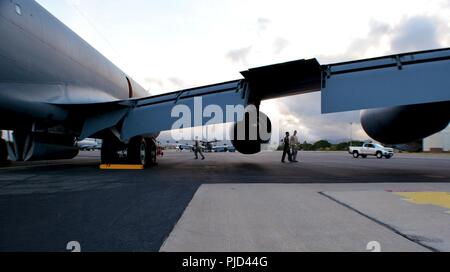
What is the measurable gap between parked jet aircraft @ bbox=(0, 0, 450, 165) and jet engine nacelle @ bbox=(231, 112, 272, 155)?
53.0 inches

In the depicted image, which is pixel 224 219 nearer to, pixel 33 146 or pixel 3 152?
pixel 33 146

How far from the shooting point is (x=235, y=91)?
26.8 feet

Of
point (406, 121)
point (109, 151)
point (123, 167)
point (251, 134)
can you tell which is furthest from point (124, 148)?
point (406, 121)

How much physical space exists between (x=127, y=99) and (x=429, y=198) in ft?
25.0

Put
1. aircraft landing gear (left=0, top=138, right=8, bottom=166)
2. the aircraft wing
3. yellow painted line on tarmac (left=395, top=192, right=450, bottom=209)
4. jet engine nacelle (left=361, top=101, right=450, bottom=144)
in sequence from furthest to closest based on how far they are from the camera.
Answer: aircraft landing gear (left=0, top=138, right=8, bottom=166)
jet engine nacelle (left=361, top=101, right=450, bottom=144)
the aircraft wing
yellow painted line on tarmac (left=395, top=192, right=450, bottom=209)

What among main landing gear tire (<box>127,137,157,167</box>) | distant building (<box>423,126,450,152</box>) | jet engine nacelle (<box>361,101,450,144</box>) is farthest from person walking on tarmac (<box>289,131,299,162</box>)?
distant building (<box>423,126,450,152</box>)

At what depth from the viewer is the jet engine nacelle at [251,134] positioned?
11500 mm

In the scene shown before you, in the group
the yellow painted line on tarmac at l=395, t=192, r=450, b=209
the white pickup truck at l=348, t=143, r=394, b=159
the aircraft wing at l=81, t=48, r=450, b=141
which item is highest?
the aircraft wing at l=81, t=48, r=450, b=141

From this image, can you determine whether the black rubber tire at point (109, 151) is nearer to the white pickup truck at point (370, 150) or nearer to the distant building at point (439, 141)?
the white pickup truck at point (370, 150)

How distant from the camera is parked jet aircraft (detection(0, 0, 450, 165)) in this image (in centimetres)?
692

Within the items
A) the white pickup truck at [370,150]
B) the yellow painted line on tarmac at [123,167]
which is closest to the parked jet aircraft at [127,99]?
the yellow painted line on tarmac at [123,167]

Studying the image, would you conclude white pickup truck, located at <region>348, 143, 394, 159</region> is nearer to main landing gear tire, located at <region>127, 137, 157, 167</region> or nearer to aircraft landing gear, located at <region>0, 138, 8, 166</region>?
main landing gear tire, located at <region>127, 137, 157, 167</region>

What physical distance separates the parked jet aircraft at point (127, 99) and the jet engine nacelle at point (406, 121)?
0.03 meters

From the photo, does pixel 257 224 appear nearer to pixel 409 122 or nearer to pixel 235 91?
pixel 235 91
